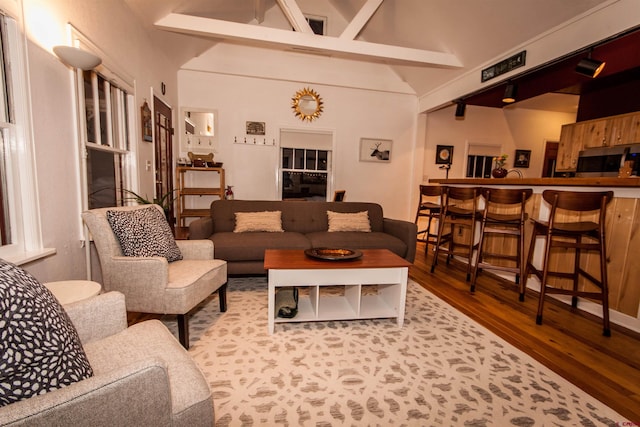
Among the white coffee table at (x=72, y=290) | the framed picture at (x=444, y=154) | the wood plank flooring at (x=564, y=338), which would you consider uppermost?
the framed picture at (x=444, y=154)

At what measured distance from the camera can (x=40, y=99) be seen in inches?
70.1

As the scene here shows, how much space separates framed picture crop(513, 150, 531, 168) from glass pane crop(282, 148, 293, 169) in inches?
191

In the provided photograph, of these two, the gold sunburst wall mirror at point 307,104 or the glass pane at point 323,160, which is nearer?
the gold sunburst wall mirror at point 307,104

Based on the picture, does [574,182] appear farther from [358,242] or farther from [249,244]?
[249,244]

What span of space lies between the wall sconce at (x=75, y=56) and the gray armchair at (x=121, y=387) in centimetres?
147

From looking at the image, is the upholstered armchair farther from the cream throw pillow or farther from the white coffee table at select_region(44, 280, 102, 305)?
the cream throw pillow

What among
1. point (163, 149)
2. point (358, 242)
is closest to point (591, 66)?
point (358, 242)

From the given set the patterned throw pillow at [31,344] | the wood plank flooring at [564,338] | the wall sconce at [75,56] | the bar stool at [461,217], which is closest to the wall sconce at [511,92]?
the bar stool at [461,217]

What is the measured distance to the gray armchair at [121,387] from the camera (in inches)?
25.5

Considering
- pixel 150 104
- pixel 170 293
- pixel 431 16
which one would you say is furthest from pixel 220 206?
pixel 431 16

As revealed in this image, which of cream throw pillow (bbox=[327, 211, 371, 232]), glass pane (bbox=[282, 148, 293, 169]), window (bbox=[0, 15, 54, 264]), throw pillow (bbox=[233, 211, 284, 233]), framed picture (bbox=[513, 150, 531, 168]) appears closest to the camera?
window (bbox=[0, 15, 54, 264])

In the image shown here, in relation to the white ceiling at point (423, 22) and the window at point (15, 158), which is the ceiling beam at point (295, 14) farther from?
the window at point (15, 158)

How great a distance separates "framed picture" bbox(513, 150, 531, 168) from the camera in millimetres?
6305

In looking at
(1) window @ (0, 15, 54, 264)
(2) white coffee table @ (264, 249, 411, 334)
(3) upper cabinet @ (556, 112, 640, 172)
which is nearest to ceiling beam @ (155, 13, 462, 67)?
(1) window @ (0, 15, 54, 264)
